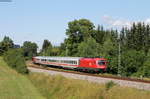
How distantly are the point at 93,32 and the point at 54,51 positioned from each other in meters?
22.6

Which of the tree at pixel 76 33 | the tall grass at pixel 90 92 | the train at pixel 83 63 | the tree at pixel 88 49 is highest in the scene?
the tree at pixel 76 33

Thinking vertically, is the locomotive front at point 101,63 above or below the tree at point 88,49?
below

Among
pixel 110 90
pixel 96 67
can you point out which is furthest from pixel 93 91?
pixel 96 67

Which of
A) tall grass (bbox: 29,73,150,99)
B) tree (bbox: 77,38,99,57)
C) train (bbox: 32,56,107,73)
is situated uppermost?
tree (bbox: 77,38,99,57)

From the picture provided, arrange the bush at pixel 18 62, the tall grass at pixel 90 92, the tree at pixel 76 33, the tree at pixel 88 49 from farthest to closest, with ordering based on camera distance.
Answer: the tree at pixel 76 33 → the tree at pixel 88 49 → the bush at pixel 18 62 → the tall grass at pixel 90 92

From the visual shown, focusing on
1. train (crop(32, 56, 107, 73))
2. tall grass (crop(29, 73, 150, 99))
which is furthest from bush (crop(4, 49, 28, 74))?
tall grass (crop(29, 73, 150, 99))

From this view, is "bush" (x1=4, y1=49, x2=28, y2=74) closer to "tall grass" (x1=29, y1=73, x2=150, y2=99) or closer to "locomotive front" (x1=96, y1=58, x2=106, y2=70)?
"locomotive front" (x1=96, y1=58, x2=106, y2=70)

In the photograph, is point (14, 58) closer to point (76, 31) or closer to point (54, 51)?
point (76, 31)

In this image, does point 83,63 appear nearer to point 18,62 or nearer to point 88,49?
point 18,62

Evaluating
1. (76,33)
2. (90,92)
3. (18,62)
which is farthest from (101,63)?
(76,33)

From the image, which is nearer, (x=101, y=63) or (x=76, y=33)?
(x=101, y=63)

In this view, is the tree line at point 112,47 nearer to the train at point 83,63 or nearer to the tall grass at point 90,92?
the train at point 83,63

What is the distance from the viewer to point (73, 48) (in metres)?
94.2

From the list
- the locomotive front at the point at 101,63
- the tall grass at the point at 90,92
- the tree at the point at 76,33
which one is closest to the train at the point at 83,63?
the locomotive front at the point at 101,63
